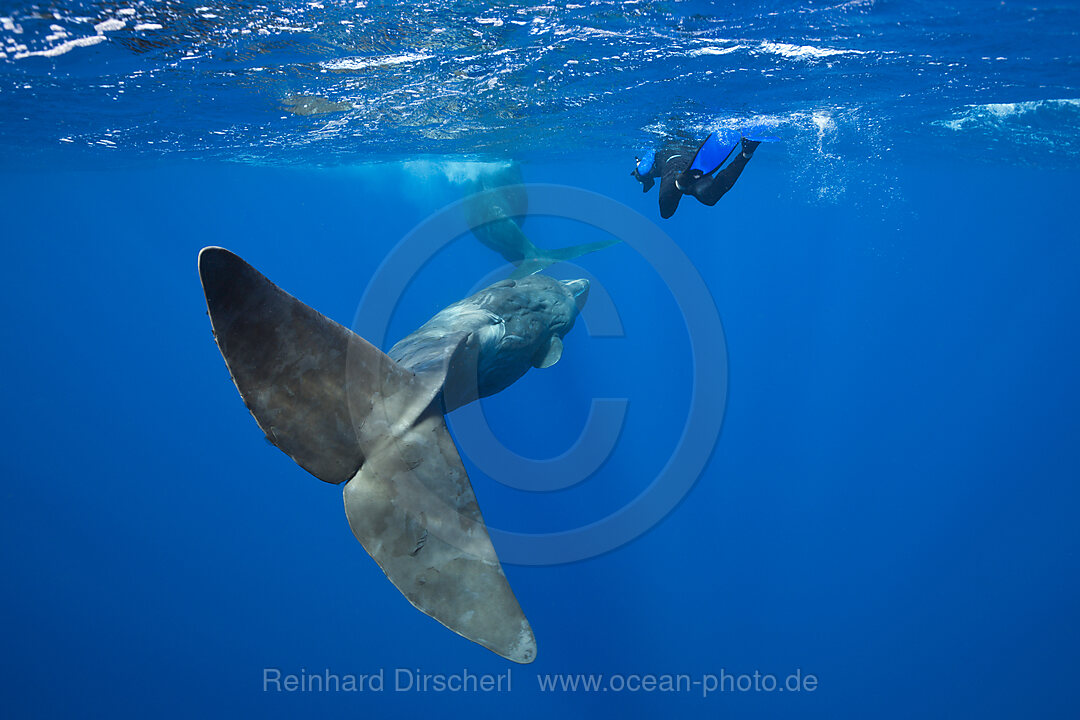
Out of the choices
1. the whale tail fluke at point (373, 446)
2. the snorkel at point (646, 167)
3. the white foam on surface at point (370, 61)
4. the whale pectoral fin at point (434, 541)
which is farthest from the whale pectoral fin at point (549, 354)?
the white foam on surface at point (370, 61)

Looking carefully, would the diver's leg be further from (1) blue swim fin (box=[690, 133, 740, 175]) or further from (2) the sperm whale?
(2) the sperm whale

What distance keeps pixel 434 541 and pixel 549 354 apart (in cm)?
391

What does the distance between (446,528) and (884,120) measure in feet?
61.3

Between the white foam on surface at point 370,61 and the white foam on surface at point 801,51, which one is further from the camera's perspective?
the white foam on surface at point 370,61

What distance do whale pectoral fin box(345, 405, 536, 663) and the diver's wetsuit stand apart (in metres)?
5.68

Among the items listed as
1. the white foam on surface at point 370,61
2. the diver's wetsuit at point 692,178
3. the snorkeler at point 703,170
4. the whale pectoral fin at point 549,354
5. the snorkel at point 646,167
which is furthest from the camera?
the white foam on surface at point 370,61

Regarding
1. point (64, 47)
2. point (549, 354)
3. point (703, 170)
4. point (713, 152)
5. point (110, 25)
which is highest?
point (110, 25)

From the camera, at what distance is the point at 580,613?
18859 mm

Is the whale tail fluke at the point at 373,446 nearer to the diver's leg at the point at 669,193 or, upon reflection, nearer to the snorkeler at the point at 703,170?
the snorkeler at the point at 703,170

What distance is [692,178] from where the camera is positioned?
794 cm

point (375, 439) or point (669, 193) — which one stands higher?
point (669, 193)

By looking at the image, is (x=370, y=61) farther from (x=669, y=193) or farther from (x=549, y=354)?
(x=549, y=354)

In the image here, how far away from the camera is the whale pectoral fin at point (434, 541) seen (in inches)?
136

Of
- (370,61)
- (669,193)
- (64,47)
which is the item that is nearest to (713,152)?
(669,193)
